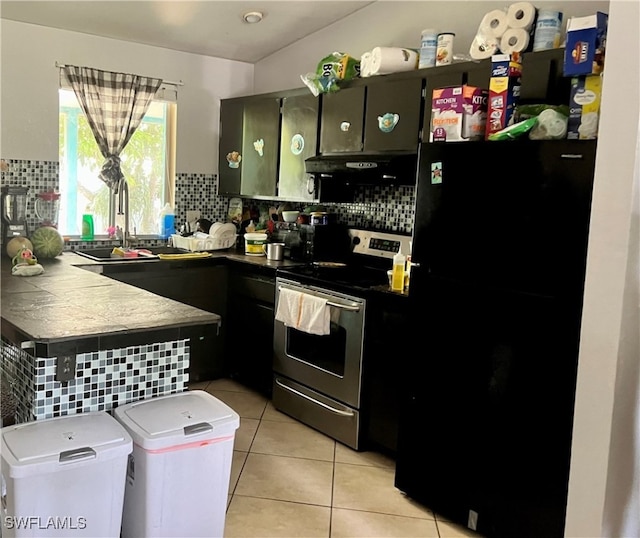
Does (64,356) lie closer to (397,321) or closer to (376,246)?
(397,321)

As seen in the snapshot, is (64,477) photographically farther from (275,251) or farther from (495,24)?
(495,24)

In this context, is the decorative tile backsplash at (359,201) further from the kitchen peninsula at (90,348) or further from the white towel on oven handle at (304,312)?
the kitchen peninsula at (90,348)

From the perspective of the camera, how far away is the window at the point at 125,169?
14.2 ft

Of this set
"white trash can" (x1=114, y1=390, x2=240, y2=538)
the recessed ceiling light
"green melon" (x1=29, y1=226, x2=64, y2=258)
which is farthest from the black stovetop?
the recessed ceiling light

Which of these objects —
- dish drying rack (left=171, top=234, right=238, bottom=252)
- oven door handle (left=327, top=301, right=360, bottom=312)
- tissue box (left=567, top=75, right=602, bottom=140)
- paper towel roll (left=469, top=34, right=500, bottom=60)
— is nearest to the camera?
tissue box (left=567, top=75, right=602, bottom=140)

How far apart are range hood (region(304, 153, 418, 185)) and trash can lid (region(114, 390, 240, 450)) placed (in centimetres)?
170

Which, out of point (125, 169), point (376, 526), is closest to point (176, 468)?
point (376, 526)

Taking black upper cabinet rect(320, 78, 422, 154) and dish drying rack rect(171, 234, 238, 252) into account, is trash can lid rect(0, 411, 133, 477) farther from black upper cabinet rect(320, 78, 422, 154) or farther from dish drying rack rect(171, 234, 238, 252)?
dish drying rack rect(171, 234, 238, 252)

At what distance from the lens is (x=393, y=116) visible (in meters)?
3.40

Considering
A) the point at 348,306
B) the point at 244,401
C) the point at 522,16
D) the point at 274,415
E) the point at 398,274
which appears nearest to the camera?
the point at 522,16

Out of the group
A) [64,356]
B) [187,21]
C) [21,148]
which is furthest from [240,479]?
[187,21]

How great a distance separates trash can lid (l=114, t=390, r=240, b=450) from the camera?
2035 millimetres

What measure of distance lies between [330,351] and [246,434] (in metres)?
0.68

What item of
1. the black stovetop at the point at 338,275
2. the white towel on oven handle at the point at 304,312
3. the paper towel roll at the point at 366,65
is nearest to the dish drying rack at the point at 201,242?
the black stovetop at the point at 338,275
